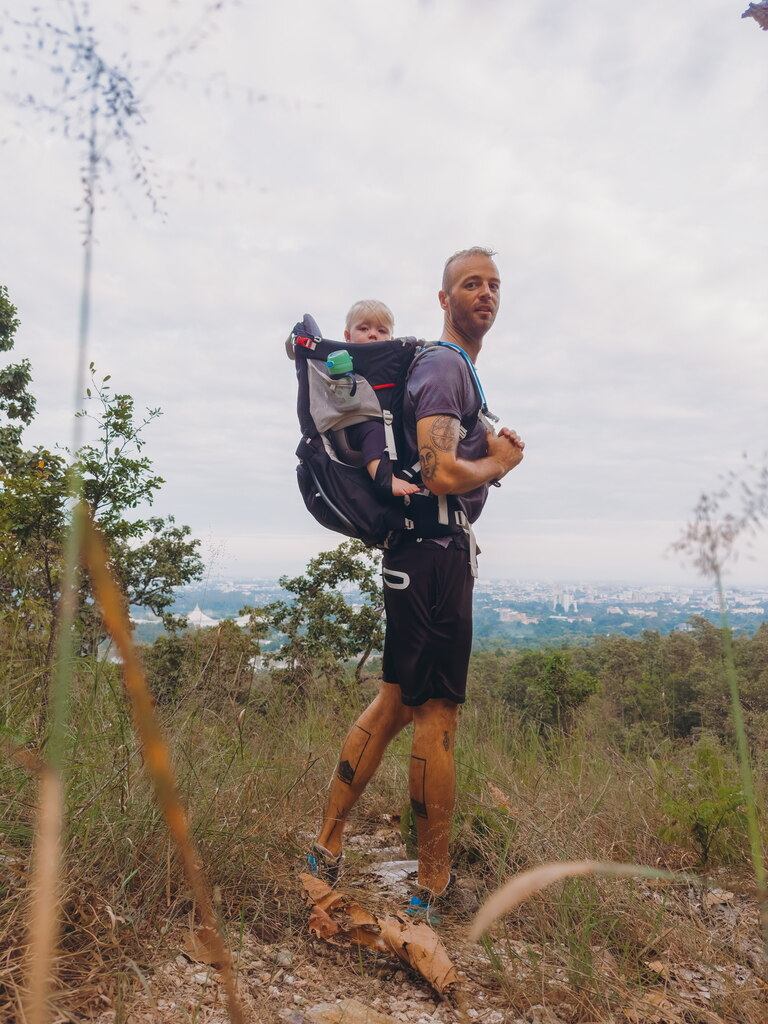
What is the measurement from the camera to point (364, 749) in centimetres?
245

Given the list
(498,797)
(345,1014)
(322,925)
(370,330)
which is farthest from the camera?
(370,330)

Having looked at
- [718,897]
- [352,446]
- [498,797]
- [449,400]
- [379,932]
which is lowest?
[718,897]

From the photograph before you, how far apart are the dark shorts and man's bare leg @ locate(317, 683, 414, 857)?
6.3 inches

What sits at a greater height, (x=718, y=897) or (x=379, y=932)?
(x=379, y=932)

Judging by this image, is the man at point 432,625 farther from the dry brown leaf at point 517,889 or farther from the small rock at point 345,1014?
the dry brown leaf at point 517,889

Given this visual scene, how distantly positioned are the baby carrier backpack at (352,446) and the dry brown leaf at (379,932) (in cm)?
111

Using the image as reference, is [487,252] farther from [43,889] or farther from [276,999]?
[43,889]

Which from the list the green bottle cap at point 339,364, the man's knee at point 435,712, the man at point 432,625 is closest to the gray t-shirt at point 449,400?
the man at point 432,625

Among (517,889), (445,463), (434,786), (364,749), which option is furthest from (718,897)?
(517,889)

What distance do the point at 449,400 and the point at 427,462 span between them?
9.0 inches

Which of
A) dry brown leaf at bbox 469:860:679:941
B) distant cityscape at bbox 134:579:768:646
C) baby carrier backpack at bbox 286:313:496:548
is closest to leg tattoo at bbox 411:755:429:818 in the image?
distant cityscape at bbox 134:579:768:646

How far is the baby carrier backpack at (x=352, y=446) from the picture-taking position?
232 centimetres

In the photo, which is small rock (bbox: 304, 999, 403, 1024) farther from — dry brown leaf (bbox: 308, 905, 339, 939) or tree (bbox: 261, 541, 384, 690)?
tree (bbox: 261, 541, 384, 690)

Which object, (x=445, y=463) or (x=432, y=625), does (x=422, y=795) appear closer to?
(x=432, y=625)
